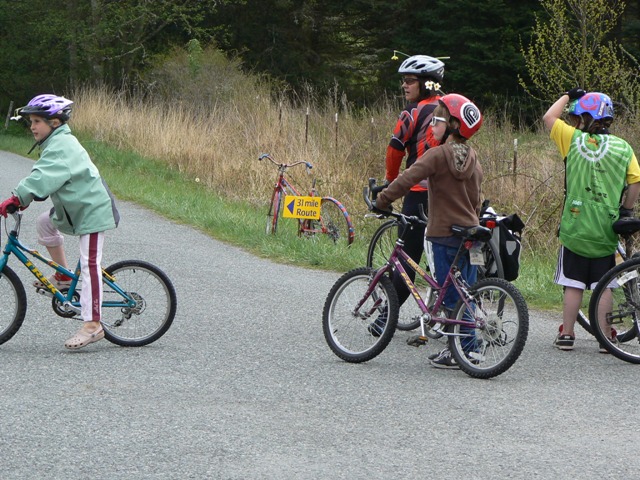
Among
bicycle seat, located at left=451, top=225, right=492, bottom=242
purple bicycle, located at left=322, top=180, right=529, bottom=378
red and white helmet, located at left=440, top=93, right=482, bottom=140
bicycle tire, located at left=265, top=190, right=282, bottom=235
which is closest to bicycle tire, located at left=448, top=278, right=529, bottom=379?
purple bicycle, located at left=322, top=180, right=529, bottom=378

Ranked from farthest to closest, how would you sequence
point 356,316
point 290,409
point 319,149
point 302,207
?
point 319,149 < point 302,207 < point 356,316 < point 290,409

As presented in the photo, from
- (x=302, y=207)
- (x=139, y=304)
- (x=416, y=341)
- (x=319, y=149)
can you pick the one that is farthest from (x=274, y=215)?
(x=416, y=341)

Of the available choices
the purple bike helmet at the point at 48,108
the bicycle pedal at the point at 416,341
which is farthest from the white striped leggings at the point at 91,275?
the bicycle pedal at the point at 416,341

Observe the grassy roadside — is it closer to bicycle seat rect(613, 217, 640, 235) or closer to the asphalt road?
the asphalt road

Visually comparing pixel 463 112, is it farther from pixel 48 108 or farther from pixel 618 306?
pixel 48 108

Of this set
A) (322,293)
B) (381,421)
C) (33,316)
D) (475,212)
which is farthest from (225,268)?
(381,421)

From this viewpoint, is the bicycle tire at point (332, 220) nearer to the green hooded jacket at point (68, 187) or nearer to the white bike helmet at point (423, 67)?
the white bike helmet at point (423, 67)

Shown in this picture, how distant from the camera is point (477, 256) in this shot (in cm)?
654

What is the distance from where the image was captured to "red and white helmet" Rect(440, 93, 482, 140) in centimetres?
645

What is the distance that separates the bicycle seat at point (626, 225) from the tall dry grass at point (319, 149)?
16.0 feet

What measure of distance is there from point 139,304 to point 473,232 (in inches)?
88.6

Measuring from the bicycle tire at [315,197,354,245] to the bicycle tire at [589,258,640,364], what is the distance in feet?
20.4

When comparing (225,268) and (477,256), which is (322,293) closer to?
(225,268)

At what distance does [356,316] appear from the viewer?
6898 mm
